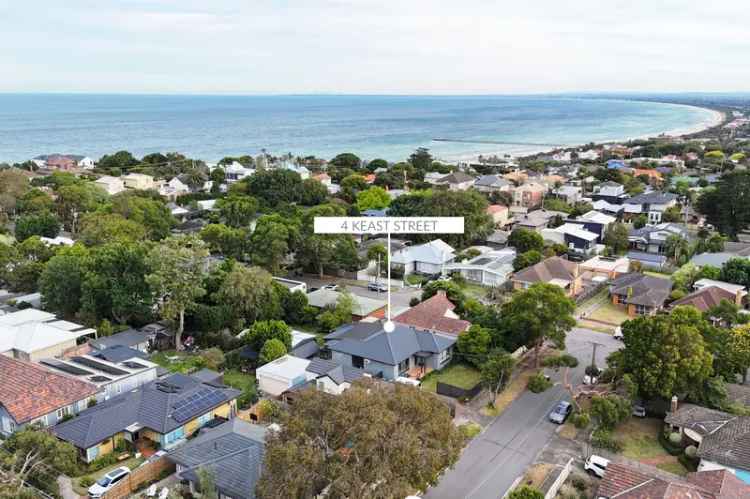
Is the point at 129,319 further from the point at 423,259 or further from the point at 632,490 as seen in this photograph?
the point at 632,490

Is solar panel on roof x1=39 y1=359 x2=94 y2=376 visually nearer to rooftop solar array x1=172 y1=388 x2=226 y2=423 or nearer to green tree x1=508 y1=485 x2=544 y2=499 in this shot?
rooftop solar array x1=172 y1=388 x2=226 y2=423

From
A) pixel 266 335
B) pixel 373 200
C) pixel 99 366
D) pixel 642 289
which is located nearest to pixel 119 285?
pixel 99 366

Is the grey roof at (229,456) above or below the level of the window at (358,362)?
above

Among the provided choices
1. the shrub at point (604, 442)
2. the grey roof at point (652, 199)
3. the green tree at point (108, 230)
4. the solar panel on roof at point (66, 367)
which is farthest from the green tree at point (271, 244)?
the grey roof at point (652, 199)

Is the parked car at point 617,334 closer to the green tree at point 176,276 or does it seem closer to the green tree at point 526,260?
the green tree at point 526,260

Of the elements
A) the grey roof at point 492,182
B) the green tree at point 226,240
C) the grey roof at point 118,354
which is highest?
the grey roof at point 492,182

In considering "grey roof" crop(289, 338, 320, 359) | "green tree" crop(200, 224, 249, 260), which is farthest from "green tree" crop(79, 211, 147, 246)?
"grey roof" crop(289, 338, 320, 359)

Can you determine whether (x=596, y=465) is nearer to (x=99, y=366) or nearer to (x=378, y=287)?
(x=99, y=366)
